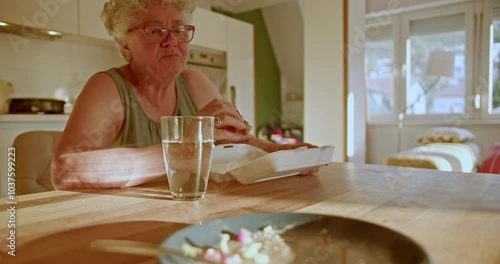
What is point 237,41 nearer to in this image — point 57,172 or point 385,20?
point 385,20

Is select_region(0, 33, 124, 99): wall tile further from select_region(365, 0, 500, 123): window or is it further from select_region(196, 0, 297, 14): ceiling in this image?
select_region(365, 0, 500, 123): window

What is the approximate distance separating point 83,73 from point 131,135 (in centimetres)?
197

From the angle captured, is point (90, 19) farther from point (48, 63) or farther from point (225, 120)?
point (225, 120)

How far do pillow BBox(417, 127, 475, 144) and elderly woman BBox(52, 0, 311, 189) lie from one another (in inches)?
112

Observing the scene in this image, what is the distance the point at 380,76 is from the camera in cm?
432

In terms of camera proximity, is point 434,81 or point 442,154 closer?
point 442,154

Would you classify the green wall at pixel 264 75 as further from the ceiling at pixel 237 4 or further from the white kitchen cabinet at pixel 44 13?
the white kitchen cabinet at pixel 44 13

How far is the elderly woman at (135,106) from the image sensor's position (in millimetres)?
749

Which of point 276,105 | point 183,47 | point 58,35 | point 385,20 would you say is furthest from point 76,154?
point 276,105

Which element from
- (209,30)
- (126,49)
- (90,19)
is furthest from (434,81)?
(126,49)

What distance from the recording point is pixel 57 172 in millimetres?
794

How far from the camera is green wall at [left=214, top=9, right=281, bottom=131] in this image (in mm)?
4812

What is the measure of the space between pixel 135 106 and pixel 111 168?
36 cm

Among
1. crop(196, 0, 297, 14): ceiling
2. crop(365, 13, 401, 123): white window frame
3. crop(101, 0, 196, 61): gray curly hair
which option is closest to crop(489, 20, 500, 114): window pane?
crop(365, 13, 401, 123): white window frame
